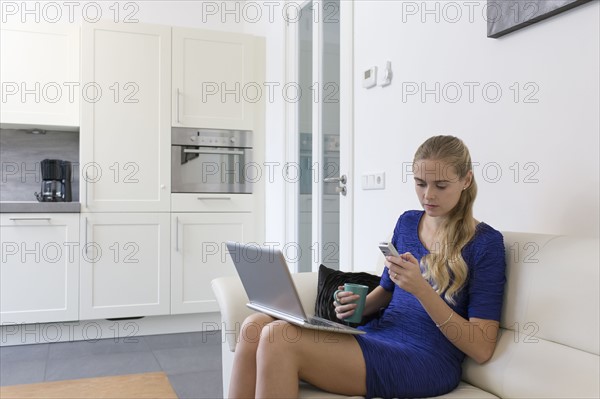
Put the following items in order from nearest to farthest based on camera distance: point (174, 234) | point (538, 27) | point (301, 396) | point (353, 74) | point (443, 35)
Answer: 1. point (301, 396)
2. point (538, 27)
3. point (443, 35)
4. point (353, 74)
5. point (174, 234)

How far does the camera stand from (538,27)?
1984 mm

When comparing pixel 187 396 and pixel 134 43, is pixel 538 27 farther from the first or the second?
pixel 134 43

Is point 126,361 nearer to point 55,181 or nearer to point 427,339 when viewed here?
point 55,181

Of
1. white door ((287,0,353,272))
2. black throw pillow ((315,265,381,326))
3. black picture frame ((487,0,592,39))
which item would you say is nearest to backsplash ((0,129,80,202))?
white door ((287,0,353,272))

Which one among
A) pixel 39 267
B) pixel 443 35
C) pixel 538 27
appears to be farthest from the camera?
pixel 39 267

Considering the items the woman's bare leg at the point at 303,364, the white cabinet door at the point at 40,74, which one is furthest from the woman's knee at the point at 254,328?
the white cabinet door at the point at 40,74

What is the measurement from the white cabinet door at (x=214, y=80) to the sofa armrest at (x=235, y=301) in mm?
2263

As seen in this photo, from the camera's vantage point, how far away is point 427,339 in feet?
5.66

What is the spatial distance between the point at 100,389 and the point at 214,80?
2295mm

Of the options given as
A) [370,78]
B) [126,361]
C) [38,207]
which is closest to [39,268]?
[38,207]

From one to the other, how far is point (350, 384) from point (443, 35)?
152 centimetres

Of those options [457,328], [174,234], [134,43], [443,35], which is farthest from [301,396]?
[134,43]

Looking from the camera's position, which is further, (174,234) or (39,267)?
(174,234)

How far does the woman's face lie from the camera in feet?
5.76
